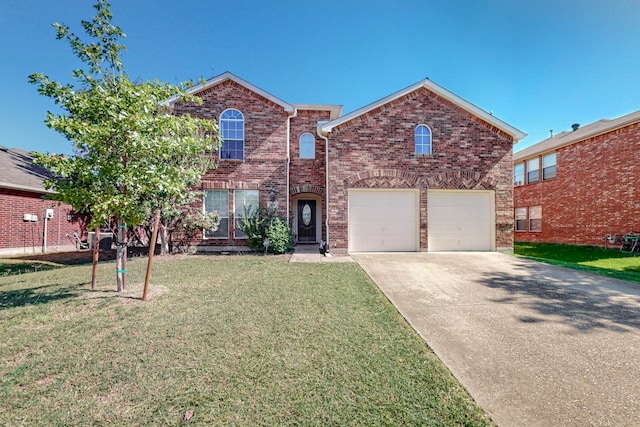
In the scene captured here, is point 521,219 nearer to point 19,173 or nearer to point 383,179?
point 383,179

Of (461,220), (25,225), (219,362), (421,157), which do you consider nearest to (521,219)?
(461,220)

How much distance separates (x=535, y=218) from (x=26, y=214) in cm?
2804

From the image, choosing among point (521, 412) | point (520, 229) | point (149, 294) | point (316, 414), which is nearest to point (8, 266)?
point (149, 294)

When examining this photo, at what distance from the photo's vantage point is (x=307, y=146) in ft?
42.9

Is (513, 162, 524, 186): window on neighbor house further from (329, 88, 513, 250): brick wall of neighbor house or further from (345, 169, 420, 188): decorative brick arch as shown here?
(345, 169, 420, 188): decorative brick arch

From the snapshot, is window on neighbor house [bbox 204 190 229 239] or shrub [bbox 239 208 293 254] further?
window on neighbor house [bbox 204 190 229 239]

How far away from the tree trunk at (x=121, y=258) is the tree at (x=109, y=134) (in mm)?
570

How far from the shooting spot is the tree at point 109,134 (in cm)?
460

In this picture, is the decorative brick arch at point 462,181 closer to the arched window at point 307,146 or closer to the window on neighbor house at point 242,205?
the arched window at point 307,146

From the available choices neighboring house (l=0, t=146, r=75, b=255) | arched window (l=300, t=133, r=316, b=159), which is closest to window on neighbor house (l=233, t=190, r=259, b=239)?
arched window (l=300, t=133, r=316, b=159)

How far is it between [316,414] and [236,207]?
10296 mm

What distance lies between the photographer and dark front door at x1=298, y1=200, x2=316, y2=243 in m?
14.3

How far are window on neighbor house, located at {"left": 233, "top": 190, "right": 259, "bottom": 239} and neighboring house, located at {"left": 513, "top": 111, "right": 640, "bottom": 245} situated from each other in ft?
57.1

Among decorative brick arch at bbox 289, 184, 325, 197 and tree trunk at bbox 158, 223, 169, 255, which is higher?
decorative brick arch at bbox 289, 184, 325, 197
